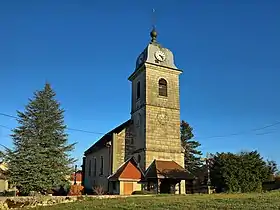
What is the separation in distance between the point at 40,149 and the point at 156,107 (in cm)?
1193

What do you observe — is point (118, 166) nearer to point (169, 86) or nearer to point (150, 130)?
point (150, 130)

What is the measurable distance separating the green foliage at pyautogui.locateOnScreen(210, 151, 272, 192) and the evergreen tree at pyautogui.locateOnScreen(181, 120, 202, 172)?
2243 cm

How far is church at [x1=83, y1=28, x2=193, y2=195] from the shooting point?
29375mm

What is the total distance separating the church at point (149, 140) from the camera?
96.4 ft

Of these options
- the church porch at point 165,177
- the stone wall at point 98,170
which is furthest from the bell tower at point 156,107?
the stone wall at point 98,170

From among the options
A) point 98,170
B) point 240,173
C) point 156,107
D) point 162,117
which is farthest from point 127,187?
point 240,173

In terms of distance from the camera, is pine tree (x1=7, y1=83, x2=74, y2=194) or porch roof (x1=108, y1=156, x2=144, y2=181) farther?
porch roof (x1=108, y1=156, x2=144, y2=181)

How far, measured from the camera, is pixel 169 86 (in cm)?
3434

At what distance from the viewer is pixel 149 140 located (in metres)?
31.4

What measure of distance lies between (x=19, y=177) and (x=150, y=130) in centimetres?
1251

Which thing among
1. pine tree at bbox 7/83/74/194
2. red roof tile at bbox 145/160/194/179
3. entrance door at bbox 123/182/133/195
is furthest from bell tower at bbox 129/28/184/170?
pine tree at bbox 7/83/74/194

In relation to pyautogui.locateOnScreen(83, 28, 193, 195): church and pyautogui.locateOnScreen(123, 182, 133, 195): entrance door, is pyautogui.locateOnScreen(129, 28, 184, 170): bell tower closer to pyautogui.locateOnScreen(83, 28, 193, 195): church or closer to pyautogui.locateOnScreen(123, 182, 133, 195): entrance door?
pyautogui.locateOnScreen(83, 28, 193, 195): church

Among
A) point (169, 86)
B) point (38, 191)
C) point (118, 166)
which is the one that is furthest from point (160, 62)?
point (38, 191)

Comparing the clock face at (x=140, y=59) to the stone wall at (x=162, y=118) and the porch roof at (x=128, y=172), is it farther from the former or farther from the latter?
the porch roof at (x=128, y=172)
